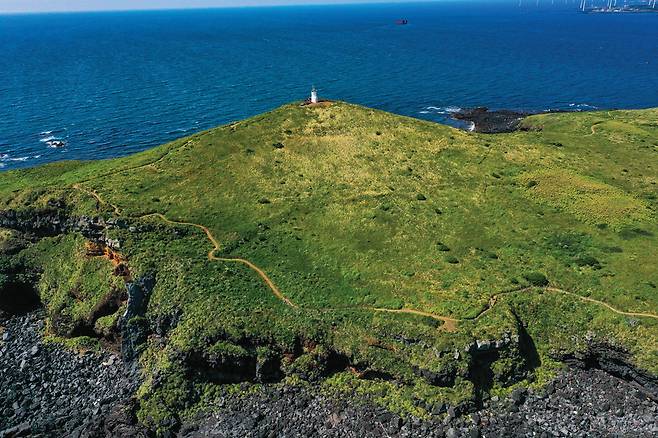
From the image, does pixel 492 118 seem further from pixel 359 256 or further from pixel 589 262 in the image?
pixel 359 256

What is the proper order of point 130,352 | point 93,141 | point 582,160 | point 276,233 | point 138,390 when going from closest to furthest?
1. point 138,390
2. point 130,352
3. point 276,233
4. point 582,160
5. point 93,141

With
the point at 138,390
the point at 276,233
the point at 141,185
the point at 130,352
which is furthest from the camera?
the point at 141,185

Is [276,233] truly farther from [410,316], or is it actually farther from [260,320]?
[410,316]

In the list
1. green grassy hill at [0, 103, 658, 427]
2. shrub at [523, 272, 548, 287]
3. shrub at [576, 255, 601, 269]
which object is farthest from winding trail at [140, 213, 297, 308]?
shrub at [576, 255, 601, 269]

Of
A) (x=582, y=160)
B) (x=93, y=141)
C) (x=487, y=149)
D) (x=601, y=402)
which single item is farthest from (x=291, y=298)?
(x=93, y=141)

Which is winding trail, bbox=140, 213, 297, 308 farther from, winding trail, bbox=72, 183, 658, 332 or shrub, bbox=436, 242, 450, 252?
shrub, bbox=436, 242, 450, 252
